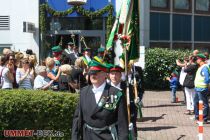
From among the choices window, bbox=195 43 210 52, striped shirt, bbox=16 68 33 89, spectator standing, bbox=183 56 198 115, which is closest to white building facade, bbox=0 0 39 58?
window, bbox=195 43 210 52

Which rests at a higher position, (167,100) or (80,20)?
(80,20)

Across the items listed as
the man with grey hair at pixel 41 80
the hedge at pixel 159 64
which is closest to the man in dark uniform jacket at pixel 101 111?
the man with grey hair at pixel 41 80

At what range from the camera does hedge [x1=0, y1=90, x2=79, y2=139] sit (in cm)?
835

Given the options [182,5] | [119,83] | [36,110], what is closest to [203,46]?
[182,5]

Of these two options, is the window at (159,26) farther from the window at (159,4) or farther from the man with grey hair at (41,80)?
the man with grey hair at (41,80)

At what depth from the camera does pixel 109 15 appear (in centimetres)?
2127

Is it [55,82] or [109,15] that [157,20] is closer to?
[109,15]

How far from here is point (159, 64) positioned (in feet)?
66.7

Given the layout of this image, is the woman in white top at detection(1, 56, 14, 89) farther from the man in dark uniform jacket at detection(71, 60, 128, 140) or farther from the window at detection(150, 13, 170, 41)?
the window at detection(150, 13, 170, 41)

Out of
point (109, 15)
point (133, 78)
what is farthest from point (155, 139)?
point (109, 15)

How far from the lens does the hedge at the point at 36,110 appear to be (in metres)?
8.35

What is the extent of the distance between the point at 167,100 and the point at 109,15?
19.5 ft

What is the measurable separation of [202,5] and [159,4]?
321 centimetres

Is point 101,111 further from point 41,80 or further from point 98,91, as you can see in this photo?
point 41,80
